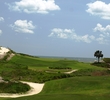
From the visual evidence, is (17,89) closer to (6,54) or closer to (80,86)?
(80,86)

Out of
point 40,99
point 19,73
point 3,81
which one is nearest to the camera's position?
point 40,99

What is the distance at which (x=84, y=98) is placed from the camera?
2670 cm

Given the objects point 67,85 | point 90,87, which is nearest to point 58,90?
point 67,85

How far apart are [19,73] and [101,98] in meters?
28.2

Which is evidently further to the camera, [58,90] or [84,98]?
[58,90]

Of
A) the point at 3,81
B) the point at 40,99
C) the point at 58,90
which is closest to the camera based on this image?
the point at 40,99

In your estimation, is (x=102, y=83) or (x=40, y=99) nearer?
(x=40, y=99)

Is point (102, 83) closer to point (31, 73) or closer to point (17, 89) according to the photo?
point (17, 89)

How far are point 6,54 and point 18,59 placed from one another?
6.59 metres

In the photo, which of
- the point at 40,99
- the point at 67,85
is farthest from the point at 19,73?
the point at 40,99

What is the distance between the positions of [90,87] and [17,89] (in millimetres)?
10889

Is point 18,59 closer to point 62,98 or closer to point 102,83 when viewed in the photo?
point 102,83

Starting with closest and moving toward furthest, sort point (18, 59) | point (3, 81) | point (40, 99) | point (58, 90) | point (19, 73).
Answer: point (40, 99), point (58, 90), point (3, 81), point (19, 73), point (18, 59)

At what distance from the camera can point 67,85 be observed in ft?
123
